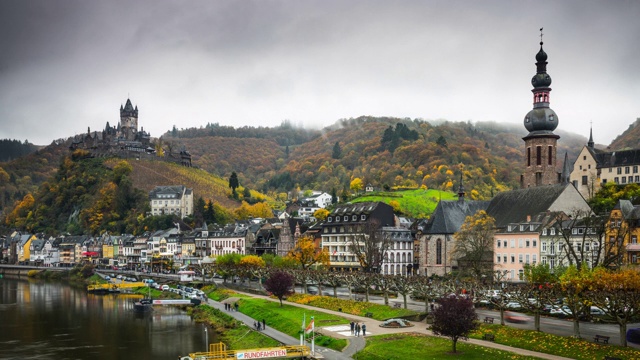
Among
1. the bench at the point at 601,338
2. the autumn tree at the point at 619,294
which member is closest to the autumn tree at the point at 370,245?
the autumn tree at the point at 619,294

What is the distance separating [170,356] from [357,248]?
42.8m

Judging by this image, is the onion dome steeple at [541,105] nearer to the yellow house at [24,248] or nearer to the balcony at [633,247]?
the balcony at [633,247]

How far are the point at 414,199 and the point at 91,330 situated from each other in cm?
9003

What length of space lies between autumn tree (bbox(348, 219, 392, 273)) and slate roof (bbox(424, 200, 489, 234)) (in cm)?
688

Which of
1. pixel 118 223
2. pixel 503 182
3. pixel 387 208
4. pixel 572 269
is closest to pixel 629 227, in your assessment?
pixel 572 269

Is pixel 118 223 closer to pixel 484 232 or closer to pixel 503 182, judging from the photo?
pixel 503 182

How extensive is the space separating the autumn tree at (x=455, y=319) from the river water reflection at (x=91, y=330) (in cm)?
2189

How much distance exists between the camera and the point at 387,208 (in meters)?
108

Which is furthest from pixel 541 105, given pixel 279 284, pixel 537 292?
pixel 537 292

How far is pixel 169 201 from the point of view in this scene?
180 metres

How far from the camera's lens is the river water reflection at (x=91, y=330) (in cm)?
5594

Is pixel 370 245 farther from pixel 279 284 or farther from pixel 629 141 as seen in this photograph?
pixel 629 141

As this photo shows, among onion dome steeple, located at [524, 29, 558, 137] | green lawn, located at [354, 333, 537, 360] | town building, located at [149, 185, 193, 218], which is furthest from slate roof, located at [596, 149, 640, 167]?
town building, located at [149, 185, 193, 218]

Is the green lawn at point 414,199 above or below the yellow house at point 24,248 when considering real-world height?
above
